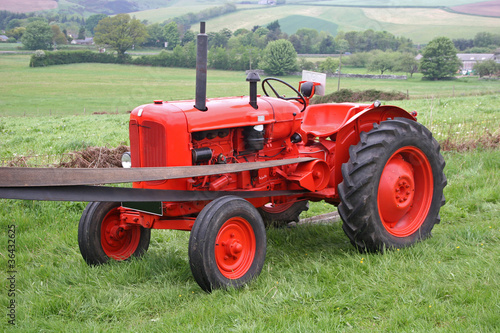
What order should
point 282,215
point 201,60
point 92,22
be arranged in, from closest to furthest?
point 201,60 → point 282,215 → point 92,22

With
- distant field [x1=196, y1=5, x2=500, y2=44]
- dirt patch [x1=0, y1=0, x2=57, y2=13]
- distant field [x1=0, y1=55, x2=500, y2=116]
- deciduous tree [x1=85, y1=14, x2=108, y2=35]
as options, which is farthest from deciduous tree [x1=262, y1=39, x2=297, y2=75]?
distant field [x1=196, y1=5, x2=500, y2=44]

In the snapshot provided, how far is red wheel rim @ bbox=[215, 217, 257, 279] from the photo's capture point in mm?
3594

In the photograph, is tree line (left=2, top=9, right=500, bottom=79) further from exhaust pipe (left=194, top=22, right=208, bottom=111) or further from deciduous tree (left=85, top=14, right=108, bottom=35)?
exhaust pipe (left=194, top=22, right=208, bottom=111)

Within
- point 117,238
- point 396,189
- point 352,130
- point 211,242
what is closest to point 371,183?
point 396,189

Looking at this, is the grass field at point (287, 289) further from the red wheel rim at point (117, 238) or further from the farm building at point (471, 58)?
the farm building at point (471, 58)

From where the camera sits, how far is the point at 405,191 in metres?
4.63

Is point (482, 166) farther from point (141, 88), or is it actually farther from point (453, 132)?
point (141, 88)

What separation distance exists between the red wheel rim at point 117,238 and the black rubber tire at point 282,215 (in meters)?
1.60

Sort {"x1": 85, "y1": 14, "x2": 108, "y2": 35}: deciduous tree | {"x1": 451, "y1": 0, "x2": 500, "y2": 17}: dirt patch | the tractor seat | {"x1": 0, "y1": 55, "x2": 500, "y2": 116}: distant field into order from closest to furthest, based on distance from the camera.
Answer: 1. the tractor seat
2. {"x1": 0, "y1": 55, "x2": 500, "y2": 116}: distant field
3. {"x1": 85, "y1": 14, "x2": 108, "y2": 35}: deciduous tree
4. {"x1": 451, "y1": 0, "x2": 500, "y2": 17}: dirt patch

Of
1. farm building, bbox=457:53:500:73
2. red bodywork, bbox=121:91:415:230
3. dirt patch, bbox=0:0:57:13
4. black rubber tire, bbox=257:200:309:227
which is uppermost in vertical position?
dirt patch, bbox=0:0:57:13

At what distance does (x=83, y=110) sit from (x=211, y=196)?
462 inches

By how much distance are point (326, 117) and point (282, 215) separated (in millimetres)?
1300

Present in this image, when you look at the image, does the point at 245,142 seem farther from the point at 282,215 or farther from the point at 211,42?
the point at 211,42

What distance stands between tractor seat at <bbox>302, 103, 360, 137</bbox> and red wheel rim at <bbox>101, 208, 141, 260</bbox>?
6.97 feet
